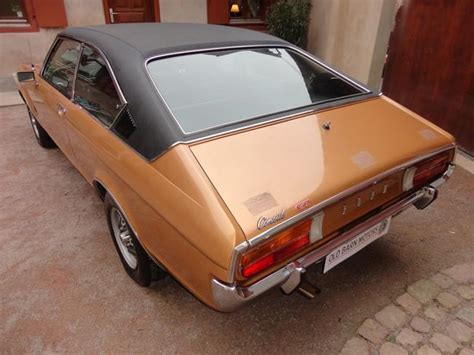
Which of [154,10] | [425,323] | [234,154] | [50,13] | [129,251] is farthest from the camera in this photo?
[154,10]

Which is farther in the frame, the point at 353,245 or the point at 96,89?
the point at 96,89

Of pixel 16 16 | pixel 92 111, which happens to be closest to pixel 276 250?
pixel 92 111

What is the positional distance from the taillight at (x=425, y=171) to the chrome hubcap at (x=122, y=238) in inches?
68.2

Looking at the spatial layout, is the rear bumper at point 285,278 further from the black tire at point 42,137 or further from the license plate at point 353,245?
the black tire at point 42,137

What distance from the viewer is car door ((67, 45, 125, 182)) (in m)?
2.22

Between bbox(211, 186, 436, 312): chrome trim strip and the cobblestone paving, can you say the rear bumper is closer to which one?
bbox(211, 186, 436, 312): chrome trim strip

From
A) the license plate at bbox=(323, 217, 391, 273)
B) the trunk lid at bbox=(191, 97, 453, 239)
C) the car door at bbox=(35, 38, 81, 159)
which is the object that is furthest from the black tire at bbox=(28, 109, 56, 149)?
the license plate at bbox=(323, 217, 391, 273)

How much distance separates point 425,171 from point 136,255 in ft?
5.92

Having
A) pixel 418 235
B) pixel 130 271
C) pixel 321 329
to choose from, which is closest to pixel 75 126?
pixel 130 271

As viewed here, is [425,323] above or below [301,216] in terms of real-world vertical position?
below

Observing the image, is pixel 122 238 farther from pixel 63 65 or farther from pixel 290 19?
pixel 290 19

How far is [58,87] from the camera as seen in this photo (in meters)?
3.12

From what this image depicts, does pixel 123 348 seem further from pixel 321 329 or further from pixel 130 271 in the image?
pixel 321 329

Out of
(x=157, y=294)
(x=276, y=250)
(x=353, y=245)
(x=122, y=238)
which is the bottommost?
(x=157, y=294)
